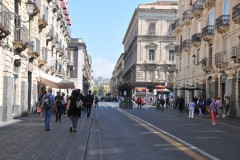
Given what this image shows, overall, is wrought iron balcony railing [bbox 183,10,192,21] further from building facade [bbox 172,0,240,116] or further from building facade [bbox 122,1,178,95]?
building facade [bbox 122,1,178,95]

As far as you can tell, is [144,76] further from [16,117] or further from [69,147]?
[69,147]

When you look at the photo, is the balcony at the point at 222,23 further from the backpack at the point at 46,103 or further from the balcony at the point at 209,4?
the backpack at the point at 46,103

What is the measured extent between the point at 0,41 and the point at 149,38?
71.1 metres

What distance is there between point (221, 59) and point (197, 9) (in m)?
9.21

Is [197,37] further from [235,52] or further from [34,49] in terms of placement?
[34,49]

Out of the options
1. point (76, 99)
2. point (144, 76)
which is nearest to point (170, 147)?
point (76, 99)

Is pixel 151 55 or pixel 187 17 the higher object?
pixel 187 17

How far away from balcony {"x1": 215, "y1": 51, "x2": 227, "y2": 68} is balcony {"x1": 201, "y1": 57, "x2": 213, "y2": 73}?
7.52ft

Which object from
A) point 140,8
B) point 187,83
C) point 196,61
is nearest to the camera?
point 196,61

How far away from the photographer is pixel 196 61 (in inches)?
1841

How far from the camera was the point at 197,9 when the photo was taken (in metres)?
44.5

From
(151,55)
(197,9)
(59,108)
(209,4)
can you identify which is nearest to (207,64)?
(209,4)

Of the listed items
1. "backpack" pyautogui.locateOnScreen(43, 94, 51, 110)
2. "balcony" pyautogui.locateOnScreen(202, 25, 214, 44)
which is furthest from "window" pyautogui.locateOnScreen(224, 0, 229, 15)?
"backpack" pyautogui.locateOnScreen(43, 94, 51, 110)

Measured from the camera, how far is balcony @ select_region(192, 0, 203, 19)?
1741 inches
